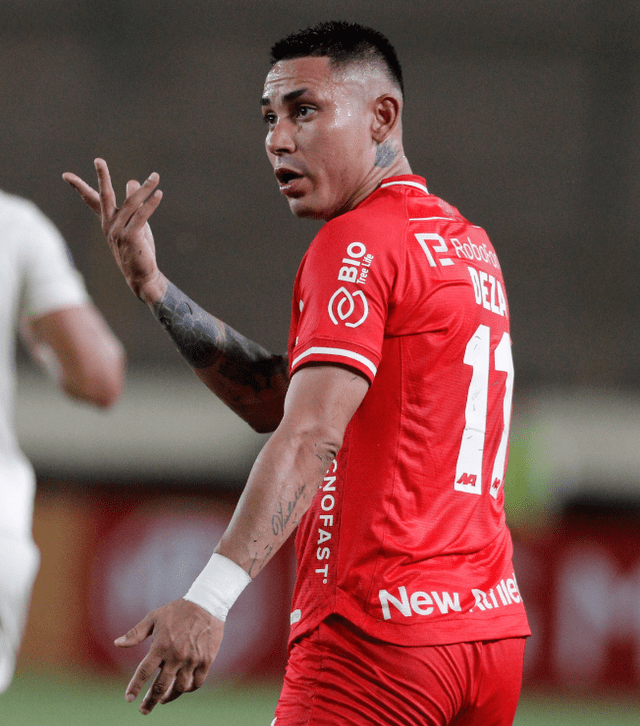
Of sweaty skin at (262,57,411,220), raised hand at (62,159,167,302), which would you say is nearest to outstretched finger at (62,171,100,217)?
raised hand at (62,159,167,302)

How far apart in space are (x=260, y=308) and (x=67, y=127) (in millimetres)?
3863

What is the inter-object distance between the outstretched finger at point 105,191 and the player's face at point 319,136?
0.45 meters

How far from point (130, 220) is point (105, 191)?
110 mm

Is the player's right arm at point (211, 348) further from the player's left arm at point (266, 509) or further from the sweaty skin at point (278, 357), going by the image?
the player's left arm at point (266, 509)

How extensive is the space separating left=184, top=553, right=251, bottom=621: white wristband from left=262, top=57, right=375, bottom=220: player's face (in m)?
1.08

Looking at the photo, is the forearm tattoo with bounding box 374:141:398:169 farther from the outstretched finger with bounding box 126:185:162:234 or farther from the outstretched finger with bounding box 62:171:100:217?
the outstretched finger with bounding box 62:171:100:217

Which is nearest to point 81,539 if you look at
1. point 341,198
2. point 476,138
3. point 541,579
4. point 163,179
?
point 541,579

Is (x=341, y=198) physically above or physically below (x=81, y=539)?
above

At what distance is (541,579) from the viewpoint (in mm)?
7812

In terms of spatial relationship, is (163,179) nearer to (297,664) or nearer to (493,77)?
(493,77)

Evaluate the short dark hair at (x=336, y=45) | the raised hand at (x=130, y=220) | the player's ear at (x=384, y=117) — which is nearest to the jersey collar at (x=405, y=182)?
the player's ear at (x=384, y=117)

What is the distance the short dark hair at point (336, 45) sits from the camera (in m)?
2.75

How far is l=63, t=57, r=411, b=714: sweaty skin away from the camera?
1.96m

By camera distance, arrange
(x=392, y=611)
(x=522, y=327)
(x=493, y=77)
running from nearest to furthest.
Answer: (x=392, y=611)
(x=522, y=327)
(x=493, y=77)
